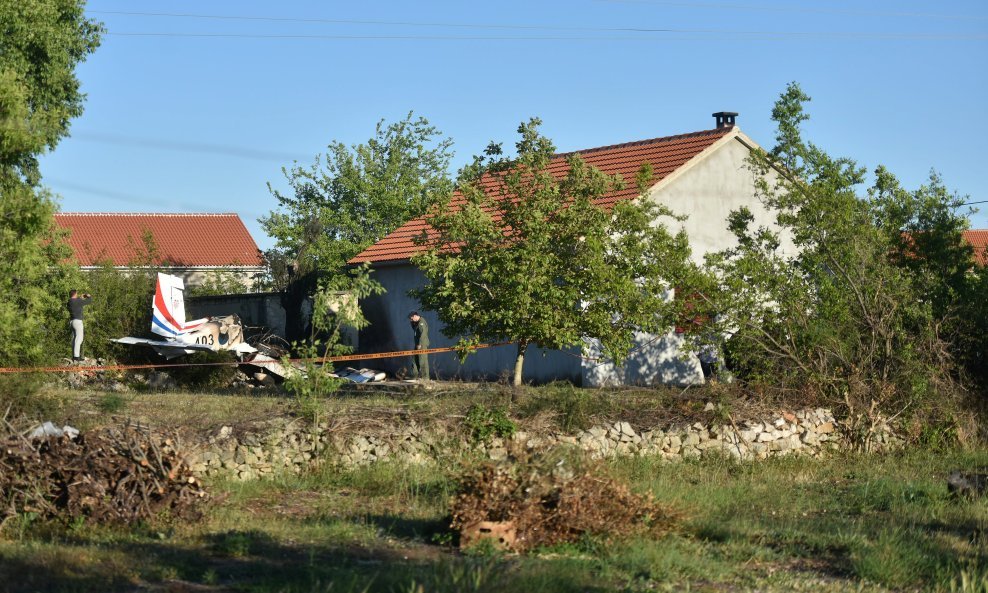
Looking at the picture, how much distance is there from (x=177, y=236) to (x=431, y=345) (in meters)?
32.8

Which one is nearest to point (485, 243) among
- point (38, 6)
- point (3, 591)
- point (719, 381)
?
point (719, 381)

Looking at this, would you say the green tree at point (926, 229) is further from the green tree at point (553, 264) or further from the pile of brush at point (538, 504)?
the pile of brush at point (538, 504)

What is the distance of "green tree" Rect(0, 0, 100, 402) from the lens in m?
16.8

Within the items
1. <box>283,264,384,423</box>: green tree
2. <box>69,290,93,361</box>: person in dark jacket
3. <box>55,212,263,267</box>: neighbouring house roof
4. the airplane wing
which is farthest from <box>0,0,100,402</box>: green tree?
<box>55,212,263,267</box>: neighbouring house roof

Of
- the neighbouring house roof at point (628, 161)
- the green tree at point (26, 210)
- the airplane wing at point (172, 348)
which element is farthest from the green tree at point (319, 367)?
the airplane wing at point (172, 348)

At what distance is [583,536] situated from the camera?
9.23 m

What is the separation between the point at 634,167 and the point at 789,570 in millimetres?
18069

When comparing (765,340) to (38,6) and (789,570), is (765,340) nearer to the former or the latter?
(789,570)

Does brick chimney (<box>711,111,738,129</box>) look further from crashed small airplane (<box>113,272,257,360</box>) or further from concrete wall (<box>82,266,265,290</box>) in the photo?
concrete wall (<box>82,266,265,290</box>)

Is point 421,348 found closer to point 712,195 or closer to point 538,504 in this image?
point 712,195

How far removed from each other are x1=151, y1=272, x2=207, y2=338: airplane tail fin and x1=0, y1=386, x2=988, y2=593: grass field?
589 inches

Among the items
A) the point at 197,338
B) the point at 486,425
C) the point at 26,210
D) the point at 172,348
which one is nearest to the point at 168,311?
the point at 197,338

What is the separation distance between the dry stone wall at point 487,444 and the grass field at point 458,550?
409 mm

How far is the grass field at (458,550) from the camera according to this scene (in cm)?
768
